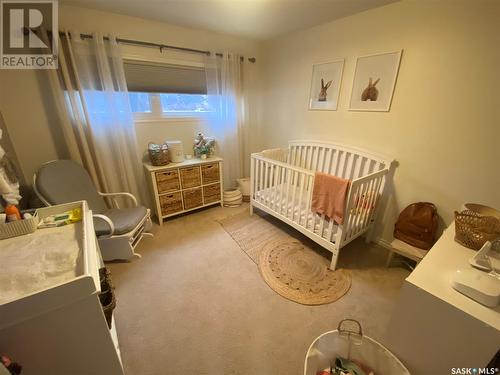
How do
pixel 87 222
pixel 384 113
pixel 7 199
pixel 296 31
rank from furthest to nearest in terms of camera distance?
pixel 296 31 < pixel 384 113 < pixel 7 199 < pixel 87 222

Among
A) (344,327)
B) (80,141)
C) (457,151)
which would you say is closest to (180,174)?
(80,141)

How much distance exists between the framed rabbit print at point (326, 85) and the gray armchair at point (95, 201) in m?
2.33

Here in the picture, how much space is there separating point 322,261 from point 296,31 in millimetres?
2681

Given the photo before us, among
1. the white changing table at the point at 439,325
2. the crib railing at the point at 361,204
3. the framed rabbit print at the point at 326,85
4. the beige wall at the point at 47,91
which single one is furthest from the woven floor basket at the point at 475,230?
the beige wall at the point at 47,91

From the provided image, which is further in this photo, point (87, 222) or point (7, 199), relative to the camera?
Answer: point (7, 199)

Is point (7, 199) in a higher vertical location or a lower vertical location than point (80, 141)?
lower

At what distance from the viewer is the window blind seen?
7.77ft

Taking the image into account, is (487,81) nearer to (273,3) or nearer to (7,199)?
(273,3)

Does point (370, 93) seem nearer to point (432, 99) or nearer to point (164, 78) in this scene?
point (432, 99)

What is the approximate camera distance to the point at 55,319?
2.64 feet

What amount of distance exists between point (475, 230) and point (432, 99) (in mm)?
1171

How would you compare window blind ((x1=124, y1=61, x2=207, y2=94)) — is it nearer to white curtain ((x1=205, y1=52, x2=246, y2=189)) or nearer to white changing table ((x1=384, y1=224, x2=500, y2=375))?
white curtain ((x1=205, y1=52, x2=246, y2=189))

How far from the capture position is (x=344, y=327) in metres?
1.49

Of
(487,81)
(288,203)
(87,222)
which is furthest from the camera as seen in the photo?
(288,203)
